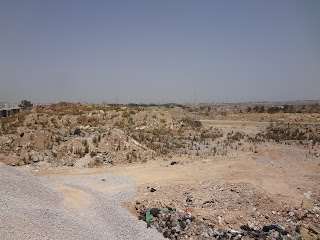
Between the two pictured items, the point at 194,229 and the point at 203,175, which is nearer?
the point at 194,229

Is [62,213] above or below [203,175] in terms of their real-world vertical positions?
above

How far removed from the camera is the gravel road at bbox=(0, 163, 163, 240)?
5082 millimetres

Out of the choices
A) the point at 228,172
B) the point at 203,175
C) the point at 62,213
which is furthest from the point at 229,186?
the point at 62,213

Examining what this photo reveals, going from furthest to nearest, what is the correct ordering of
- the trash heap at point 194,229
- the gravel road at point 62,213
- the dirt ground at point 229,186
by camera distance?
Answer: the dirt ground at point 229,186
the trash heap at point 194,229
the gravel road at point 62,213

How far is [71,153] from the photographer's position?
13969 millimetres

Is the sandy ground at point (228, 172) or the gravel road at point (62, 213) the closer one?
the gravel road at point (62, 213)

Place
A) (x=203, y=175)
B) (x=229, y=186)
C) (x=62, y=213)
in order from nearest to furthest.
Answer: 1. (x=62, y=213)
2. (x=229, y=186)
3. (x=203, y=175)

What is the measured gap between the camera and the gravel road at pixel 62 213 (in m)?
5.08

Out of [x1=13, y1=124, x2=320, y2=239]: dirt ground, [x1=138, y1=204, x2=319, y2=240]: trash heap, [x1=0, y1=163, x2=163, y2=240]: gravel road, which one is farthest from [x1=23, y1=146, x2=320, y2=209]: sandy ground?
[x1=0, y1=163, x2=163, y2=240]: gravel road

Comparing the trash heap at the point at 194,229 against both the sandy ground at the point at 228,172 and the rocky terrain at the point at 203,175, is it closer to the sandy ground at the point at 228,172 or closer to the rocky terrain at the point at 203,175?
the rocky terrain at the point at 203,175

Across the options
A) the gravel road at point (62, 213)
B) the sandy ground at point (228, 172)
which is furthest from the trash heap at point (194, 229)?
the sandy ground at point (228, 172)

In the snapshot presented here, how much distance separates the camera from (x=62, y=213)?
20.1ft

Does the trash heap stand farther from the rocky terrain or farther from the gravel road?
the gravel road

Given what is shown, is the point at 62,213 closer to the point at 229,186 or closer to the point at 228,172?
Answer: the point at 229,186
